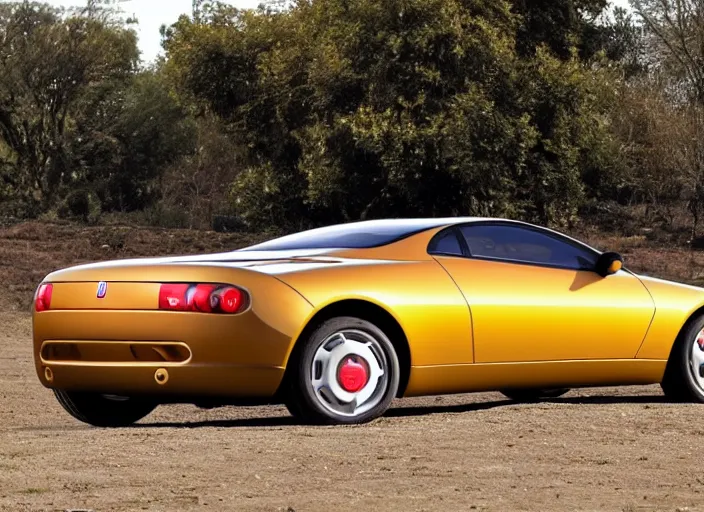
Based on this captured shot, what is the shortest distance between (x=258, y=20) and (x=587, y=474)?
31713 millimetres

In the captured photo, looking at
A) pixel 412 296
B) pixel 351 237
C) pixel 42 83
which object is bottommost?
pixel 412 296

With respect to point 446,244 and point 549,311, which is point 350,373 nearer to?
point 446,244

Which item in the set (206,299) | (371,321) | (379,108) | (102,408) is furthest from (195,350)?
(379,108)

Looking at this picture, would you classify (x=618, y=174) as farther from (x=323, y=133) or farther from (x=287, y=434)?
(x=287, y=434)

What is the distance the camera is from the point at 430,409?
10.4m

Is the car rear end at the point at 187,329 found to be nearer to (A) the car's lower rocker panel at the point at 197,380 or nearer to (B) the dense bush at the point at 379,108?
(A) the car's lower rocker panel at the point at 197,380

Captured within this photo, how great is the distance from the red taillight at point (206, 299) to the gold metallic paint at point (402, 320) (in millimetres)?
43

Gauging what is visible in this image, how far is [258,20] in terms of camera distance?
37.5m

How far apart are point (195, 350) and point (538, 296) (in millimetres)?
2401

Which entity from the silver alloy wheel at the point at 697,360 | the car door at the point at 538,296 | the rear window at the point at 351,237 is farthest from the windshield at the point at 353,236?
the silver alloy wheel at the point at 697,360

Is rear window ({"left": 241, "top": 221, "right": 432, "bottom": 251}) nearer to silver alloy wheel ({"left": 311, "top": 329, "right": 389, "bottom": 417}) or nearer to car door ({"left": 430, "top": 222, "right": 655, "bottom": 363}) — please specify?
car door ({"left": 430, "top": 222, "right": 655, "bottom": 363})

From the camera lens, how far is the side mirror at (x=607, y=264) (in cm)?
988

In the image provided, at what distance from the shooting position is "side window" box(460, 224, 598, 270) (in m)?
9.53

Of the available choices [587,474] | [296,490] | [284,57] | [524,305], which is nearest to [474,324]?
[524,305]
